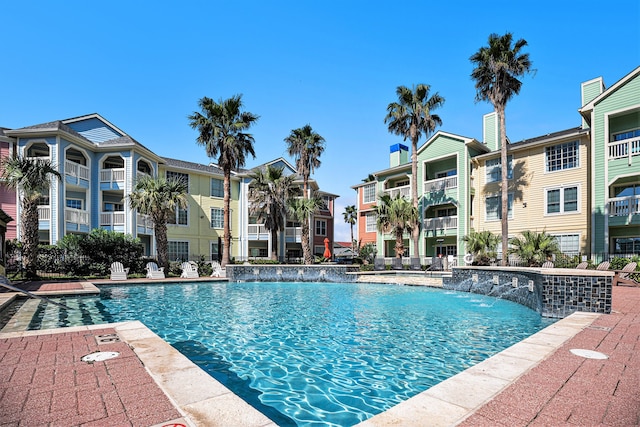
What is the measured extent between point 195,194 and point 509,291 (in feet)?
89.0

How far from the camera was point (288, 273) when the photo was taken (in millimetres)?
22031

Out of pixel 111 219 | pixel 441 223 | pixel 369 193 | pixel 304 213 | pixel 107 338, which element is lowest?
pixel 107 338

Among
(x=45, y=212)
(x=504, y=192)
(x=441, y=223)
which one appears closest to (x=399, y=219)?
(x=441, y=223)

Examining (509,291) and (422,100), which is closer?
(509,291)

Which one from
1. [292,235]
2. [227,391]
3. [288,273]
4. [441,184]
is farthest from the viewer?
[292,235]

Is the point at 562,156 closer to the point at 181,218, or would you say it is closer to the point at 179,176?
the point at 181,218

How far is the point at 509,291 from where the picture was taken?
1270 centimetres

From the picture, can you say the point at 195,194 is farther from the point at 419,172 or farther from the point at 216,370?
the point at 216,370

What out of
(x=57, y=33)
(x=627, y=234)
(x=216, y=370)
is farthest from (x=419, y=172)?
(x=216, y=370)

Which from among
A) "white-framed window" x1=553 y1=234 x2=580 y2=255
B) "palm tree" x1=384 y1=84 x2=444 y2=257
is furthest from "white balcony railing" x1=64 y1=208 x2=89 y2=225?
"white-framed window" x1=553 y1=234 x2=580 y2=255

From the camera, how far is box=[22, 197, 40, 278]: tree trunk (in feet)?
56.7

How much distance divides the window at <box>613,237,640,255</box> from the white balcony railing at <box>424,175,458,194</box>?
421 inches

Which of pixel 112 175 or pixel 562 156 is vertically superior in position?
pixel 562 156

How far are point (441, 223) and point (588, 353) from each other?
82.5ft
